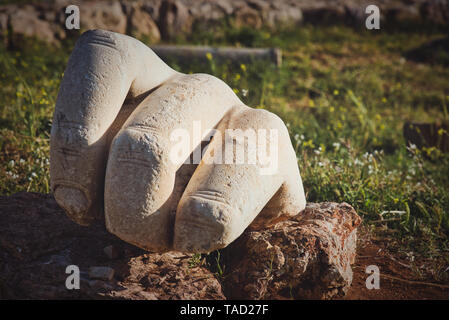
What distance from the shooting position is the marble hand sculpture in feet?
6.87

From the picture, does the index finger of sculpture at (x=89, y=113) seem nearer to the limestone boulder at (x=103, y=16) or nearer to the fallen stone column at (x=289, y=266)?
the fallen stone column at (x=289, y=266)

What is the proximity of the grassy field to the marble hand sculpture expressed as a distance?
1.29 meters

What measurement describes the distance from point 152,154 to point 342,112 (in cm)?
417

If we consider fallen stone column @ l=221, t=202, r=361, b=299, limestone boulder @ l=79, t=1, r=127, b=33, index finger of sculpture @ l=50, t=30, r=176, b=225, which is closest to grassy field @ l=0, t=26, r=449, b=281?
limestone boulder @ l=79, t=1, r=127, b=33

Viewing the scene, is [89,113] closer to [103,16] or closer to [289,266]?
[289,266]

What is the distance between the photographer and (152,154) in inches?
81.9

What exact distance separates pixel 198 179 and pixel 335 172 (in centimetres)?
178

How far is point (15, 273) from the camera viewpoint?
91.4 inches

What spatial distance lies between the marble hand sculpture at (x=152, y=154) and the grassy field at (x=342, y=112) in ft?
4.24

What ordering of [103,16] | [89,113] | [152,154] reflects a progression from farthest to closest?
[103,16] < [89,113] < [152,154]

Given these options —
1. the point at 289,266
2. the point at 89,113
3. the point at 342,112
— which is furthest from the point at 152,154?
the point at 342,112

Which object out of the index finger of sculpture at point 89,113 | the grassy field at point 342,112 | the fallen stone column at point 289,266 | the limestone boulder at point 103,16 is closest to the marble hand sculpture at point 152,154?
the index finger of sculpture at point 89,113

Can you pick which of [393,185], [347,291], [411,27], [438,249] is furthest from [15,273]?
[411,27]
